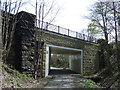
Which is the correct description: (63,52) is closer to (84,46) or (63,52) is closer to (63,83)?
(84,46)

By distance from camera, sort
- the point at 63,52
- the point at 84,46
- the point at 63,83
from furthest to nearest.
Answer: the point at 63,52 < the point at 84,46 < the point at 63,83

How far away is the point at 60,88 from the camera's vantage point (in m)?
6.29

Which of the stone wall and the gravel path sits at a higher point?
the stone wall

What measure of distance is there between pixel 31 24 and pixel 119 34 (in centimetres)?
601

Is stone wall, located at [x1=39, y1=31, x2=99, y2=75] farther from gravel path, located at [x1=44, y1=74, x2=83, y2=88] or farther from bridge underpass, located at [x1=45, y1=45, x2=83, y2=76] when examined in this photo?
gravel path, located at [x1=44, y1=74, x2=83, y2=88]

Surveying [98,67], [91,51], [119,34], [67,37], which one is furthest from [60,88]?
[98,67]

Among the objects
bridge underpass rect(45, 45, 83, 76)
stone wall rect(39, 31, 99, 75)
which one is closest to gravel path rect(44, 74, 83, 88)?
bridge underpass rect(45, 45, 83, 76)

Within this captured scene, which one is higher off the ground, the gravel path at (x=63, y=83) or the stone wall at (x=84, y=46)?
the stone wall at (x=84, y=46)

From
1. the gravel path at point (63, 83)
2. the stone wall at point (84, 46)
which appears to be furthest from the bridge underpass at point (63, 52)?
the gravel path at point (63, 83)

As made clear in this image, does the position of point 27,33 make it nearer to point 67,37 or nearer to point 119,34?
point 67,37

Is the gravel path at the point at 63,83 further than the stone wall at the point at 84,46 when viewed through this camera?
No

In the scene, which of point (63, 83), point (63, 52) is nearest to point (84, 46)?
point (63, 52)

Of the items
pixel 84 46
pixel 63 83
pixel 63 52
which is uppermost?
pixel 84 46

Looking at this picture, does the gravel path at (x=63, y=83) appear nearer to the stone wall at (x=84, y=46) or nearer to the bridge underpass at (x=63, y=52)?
the bridge underpass at (x=63, y=52)
